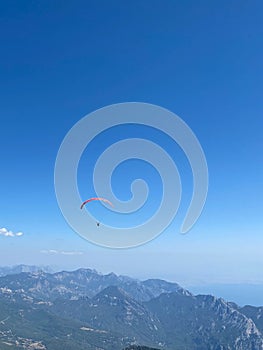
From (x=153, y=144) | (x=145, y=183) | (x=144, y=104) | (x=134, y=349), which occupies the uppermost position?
(x=144, y=104)

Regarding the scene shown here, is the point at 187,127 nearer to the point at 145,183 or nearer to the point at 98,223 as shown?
the point at 145,183

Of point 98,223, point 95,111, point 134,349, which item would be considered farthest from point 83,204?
point 134,349

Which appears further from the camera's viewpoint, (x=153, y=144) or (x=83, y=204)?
(x=153, y=144)

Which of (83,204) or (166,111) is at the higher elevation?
(166,111)

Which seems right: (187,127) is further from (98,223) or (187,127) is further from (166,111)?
(98,223)

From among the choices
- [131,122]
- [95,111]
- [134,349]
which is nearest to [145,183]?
[131,122]

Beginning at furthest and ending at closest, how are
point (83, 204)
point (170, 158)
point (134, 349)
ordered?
1. point (134, 349)
2. point (170, 158)
3. point (83, 204)

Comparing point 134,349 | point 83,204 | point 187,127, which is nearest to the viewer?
point 83,204

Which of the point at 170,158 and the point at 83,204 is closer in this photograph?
the point at 83,204

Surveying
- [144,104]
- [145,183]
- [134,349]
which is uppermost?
[144,104]
